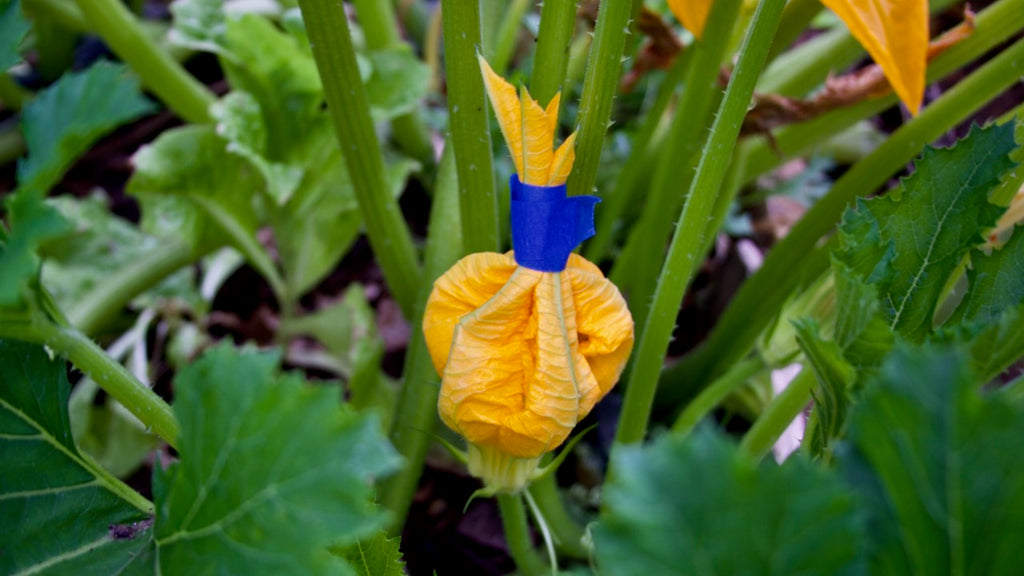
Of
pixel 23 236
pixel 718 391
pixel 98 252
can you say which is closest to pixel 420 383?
pixel 718 391

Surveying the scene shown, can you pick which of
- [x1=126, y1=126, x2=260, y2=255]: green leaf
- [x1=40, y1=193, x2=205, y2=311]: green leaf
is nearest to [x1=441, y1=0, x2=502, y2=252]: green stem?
[x1=126, y1=126, x2=260, y2=255]: green leaf

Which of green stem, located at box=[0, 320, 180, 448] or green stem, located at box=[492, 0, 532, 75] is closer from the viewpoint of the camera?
green stem, located at box=[0, 320, 180, 448]

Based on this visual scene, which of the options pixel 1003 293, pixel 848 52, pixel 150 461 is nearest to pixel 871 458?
pixel 1003 293

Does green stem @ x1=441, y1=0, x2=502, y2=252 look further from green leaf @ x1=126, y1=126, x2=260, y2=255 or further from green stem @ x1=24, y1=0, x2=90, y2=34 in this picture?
green stem @ x1=24, y1=0, x2=90, y2=34

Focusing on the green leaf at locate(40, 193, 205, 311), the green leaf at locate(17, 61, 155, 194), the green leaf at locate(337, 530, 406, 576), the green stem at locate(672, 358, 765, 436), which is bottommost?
the green stem at locate(672, 358, 765, 436)

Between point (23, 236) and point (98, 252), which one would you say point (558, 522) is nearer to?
point (23, 236)

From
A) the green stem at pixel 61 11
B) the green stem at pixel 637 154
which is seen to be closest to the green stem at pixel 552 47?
the green stem at pixel 637 154

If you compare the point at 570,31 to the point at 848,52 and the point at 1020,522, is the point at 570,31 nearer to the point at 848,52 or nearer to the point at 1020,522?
the point at 1020,522

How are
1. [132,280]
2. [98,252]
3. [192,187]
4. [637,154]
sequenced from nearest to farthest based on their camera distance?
1. [637,154]
2. [192,187]
3. [132,280]
4. [98,252]
